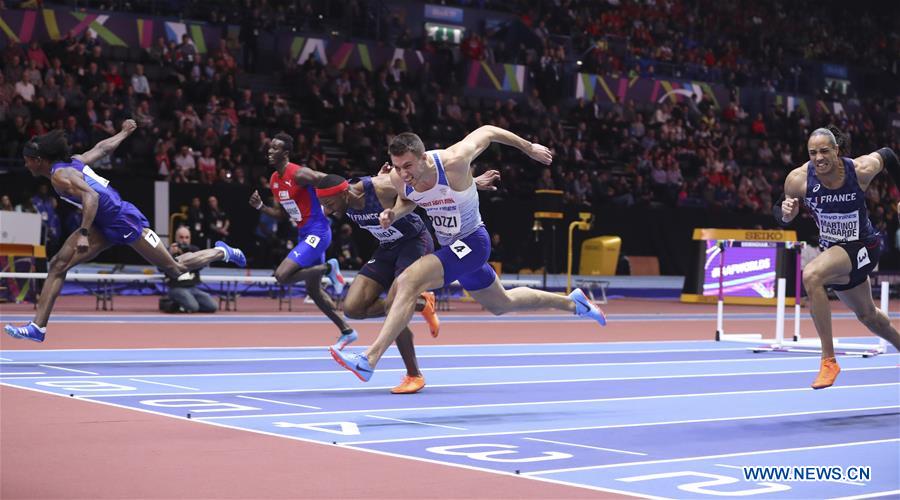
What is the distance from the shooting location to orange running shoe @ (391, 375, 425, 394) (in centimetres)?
865

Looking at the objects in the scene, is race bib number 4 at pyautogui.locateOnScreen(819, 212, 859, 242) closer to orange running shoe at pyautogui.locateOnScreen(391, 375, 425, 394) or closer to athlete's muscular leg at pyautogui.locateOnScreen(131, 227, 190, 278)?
orange running shoe at pyautogui.locateOnScreen(391, 375, 425, 394)

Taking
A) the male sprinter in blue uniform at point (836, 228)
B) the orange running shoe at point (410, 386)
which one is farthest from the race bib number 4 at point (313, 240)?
the male sprinter in blue uniform at point (836, 228)

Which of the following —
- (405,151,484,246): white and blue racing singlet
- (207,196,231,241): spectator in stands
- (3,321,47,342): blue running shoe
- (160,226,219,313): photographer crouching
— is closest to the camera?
(405,151,484,246): white and blue racing singlet

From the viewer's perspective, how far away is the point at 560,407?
8.16 m

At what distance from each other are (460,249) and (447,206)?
0.29 m

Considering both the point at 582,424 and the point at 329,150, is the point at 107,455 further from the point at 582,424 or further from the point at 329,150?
the point at 329,150

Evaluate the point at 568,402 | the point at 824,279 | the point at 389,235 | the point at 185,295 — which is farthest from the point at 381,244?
the point at 185,295

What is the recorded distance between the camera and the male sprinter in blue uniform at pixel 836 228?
26.9 feet

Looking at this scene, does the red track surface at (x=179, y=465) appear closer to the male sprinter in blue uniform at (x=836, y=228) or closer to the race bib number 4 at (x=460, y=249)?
the race bib number 4 at (x=460, y=249)

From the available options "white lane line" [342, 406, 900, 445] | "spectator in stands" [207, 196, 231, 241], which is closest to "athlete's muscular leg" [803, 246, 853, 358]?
"white lane line" [342, 406, 900, 445]

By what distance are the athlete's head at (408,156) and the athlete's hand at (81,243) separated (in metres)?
3.59

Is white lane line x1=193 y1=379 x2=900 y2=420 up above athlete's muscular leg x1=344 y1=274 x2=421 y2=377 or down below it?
below

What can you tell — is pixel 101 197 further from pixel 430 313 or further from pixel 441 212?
pixel 441 212

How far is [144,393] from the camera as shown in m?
8.26
